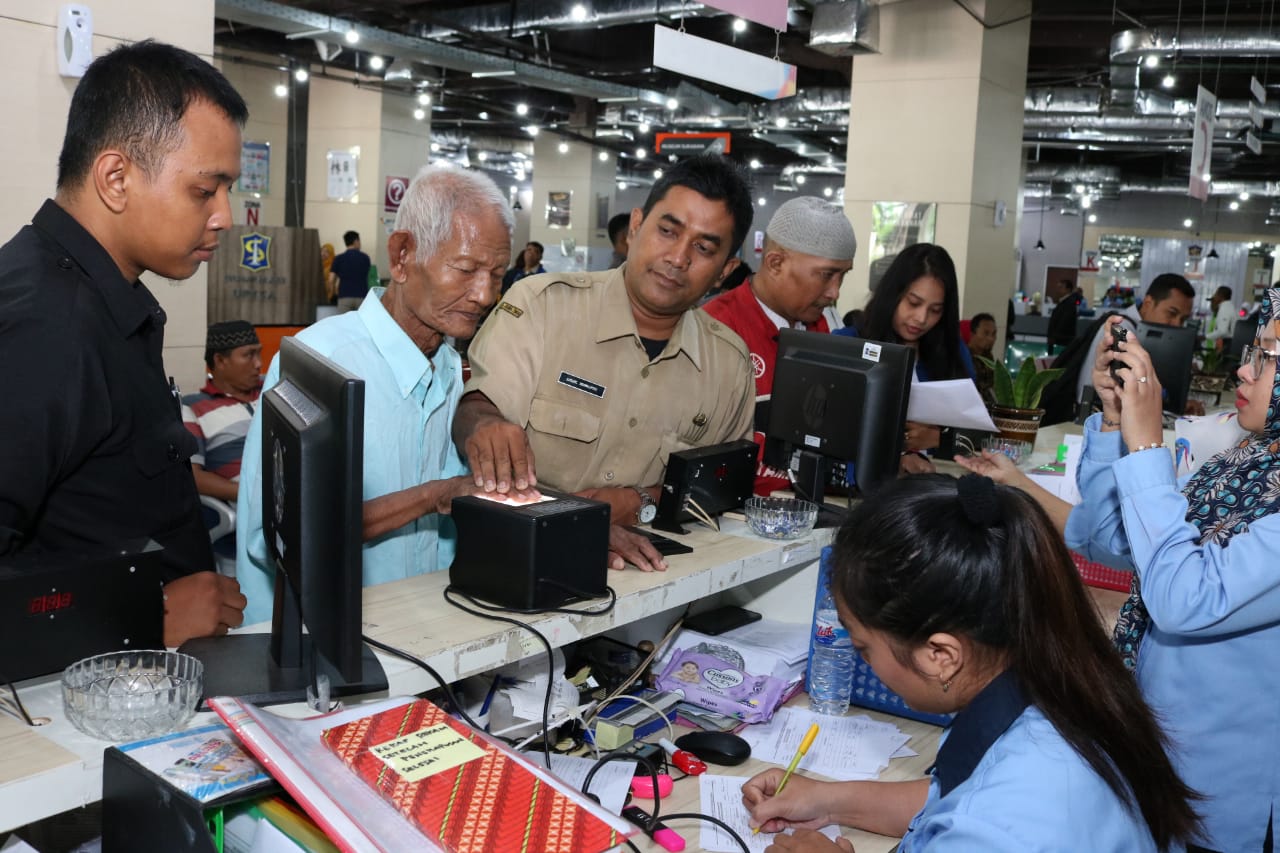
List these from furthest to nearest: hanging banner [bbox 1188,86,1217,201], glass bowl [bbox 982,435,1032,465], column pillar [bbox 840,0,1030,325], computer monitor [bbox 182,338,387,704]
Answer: hanging banner [bbox 1188,86,1217,201]
column pillar [bbox 840,0,1030,325]
glass bowl [bbox 982,435,1032,465]
computer monitor [bbox 182,338,387,704]

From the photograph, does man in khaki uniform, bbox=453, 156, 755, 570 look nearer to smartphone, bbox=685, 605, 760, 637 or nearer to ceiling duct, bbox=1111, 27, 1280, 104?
smartphone, bbox=685, 605, 760, 637

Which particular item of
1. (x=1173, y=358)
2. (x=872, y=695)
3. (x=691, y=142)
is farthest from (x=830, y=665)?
(x=691, y=142)

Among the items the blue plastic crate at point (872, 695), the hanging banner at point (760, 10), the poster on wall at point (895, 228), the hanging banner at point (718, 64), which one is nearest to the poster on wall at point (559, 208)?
the poster on wall at point (895, 228)

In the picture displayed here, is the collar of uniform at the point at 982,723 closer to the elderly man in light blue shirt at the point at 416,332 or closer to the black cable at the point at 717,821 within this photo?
the black cable at the point at 717,821

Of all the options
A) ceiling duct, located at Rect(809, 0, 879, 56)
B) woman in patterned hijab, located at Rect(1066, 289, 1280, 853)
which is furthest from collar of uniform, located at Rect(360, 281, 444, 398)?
ceiling duct, located at Rect(809, 0, 879, 56)

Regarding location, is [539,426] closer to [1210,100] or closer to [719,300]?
[719,300]

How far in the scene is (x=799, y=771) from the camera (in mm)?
1830

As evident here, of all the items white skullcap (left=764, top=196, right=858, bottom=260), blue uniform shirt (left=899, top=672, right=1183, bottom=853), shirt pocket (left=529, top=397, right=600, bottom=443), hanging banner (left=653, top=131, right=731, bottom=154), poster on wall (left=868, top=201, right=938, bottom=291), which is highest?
hanging banner (left=653, top=131, right=731, bottom=154)

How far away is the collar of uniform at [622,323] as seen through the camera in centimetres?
248

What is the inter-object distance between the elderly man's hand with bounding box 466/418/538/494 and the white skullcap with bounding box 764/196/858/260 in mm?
1678

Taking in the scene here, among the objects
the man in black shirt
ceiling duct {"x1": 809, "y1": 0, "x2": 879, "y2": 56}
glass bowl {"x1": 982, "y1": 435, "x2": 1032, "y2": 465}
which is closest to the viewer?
the man in black shirt

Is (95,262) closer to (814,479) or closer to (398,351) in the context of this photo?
(398,351)

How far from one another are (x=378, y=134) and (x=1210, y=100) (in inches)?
350

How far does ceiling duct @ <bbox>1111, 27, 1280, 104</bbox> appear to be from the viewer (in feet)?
25.7
